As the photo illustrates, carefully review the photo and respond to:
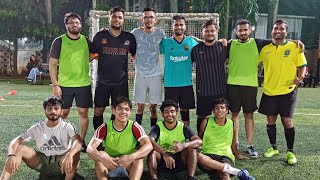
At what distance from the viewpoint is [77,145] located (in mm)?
3631

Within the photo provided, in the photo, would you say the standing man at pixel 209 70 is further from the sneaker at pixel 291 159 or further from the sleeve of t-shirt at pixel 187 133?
the sneaker at pixel 291 159

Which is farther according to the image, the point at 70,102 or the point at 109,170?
the point at 70,102

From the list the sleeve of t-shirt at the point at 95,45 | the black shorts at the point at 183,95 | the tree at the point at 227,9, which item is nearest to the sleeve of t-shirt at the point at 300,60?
the black shorts at the point at 183,95

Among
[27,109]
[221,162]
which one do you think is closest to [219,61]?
[221,162]

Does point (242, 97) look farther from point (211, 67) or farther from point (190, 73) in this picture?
point (190, 73)

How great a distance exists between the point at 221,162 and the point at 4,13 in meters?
18.3

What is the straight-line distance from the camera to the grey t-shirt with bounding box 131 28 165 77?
5.03 metres

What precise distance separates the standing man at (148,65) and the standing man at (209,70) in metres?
0.56

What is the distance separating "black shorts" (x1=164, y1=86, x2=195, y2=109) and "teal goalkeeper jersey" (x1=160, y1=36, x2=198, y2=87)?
6 centimetres

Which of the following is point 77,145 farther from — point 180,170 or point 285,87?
point 285,87

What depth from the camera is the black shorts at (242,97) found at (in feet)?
15.8

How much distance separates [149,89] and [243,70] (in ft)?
4.27

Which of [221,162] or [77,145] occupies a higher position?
[77,145]

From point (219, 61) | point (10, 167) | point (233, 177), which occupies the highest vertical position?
point (219, 61)
